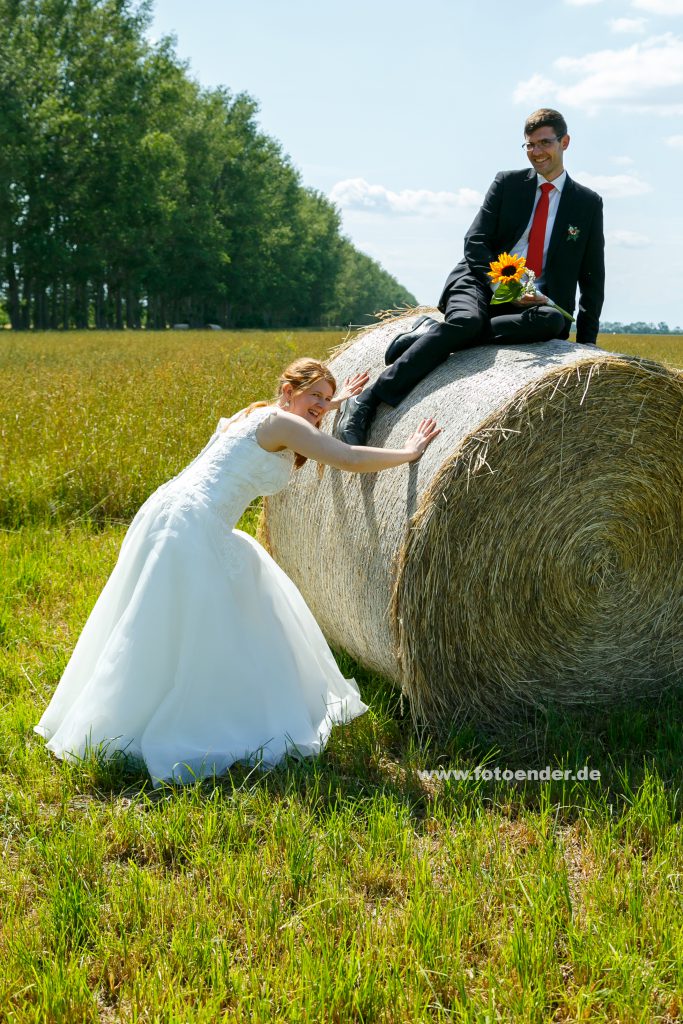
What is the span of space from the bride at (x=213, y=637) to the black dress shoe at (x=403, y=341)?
0.58 m

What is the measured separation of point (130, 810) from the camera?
3408 mm

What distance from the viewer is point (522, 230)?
500cm

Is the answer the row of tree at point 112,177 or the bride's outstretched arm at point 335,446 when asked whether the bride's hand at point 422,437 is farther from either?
the row of tree at point 112,177

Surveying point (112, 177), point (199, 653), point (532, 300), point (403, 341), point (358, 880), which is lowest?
point (358, 880)

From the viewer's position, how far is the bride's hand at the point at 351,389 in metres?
4.59

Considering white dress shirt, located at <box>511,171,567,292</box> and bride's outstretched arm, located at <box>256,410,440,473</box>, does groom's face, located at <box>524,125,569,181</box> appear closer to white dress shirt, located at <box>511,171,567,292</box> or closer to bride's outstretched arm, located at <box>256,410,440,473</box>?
white dress shirt, located at <box>511,171,567,292</box>

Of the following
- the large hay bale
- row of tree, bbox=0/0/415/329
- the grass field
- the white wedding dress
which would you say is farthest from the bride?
row of tree, bbox=0/0/415/329

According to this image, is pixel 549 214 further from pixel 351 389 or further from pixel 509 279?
pixel 351 389

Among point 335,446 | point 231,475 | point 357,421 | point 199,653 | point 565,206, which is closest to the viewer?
point 199,653

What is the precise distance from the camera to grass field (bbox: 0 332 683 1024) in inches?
97.9

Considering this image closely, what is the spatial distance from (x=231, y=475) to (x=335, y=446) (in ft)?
1.52

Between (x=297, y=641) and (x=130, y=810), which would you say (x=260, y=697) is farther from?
(x=130, y=810)

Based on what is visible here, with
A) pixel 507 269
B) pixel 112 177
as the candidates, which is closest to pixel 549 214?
pixel 507 269

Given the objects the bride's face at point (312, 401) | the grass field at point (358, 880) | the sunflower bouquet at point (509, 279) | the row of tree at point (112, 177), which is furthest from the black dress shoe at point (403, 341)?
the row of tree at point (112, 177)
